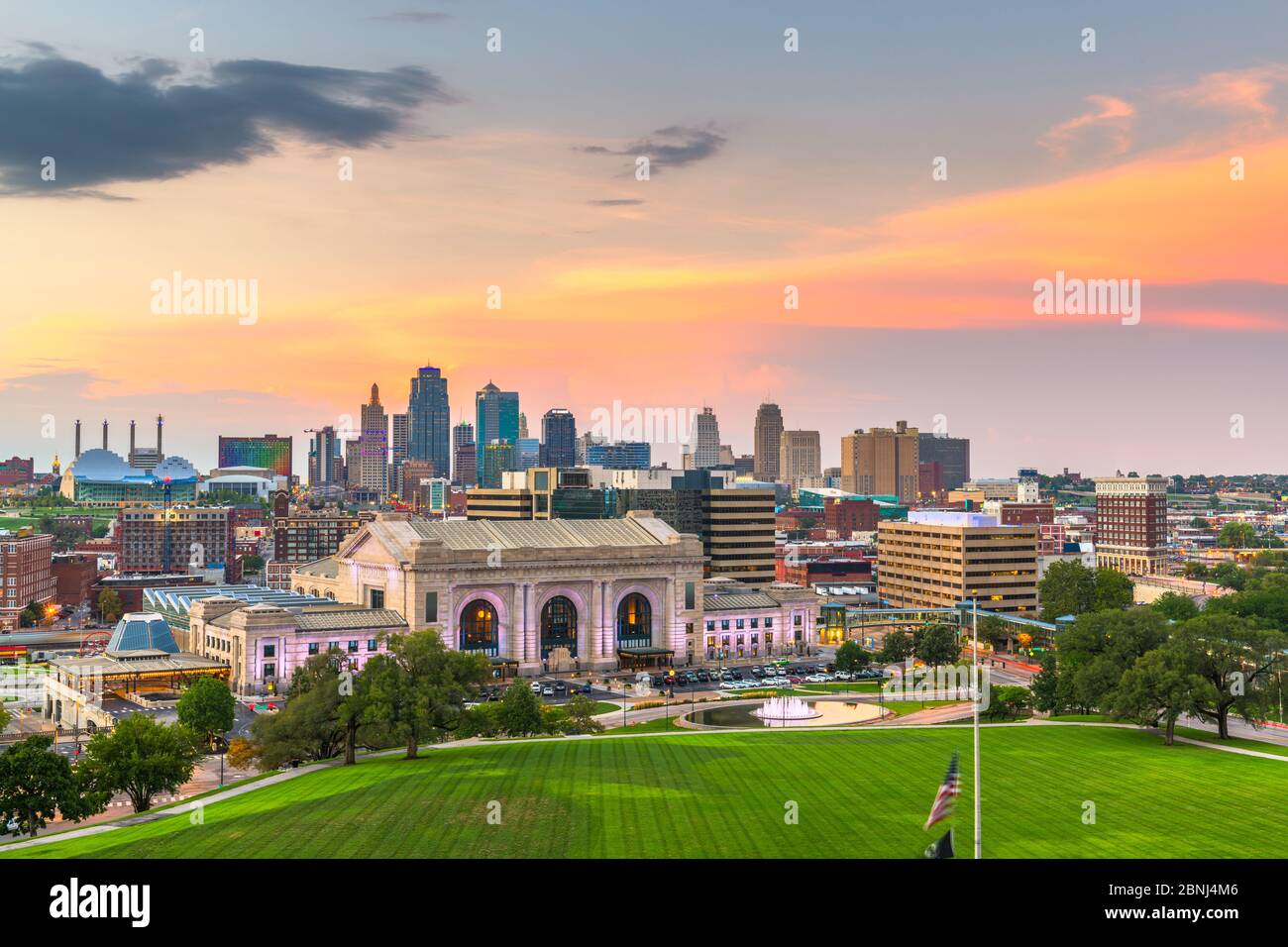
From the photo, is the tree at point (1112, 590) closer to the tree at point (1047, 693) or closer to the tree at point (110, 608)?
the tree at point (1047, 693)

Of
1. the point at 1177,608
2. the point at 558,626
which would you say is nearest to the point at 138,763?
the point at 558,626

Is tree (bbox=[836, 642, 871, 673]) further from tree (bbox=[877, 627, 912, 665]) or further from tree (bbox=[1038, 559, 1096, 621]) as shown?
Answer: tree (bbox=[1038, 559, 1096, 621])

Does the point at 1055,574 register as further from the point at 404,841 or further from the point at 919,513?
the point at 404,841

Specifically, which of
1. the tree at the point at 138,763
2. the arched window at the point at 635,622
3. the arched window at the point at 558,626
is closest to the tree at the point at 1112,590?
the arched window at the point at 635,622

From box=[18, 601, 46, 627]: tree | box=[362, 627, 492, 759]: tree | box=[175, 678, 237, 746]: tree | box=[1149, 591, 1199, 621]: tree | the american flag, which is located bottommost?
box=[18, 601, 46, 627]: tree

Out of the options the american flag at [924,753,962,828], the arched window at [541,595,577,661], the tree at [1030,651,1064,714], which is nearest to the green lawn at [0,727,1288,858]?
the american flag at [924,753,962,828]
